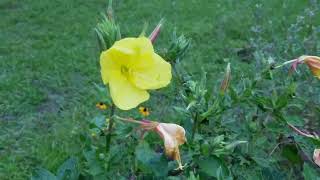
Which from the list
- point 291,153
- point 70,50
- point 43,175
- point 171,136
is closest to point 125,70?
point 171,136

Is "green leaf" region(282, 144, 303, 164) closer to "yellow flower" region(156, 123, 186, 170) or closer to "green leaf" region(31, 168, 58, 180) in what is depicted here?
"yellow flower" region(156, 123, 186, 170)

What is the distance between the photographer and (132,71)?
3.88ft

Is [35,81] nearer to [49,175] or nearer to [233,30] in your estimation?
[233,30]

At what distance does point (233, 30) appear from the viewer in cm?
507

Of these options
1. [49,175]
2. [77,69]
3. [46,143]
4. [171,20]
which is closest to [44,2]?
[171,20]

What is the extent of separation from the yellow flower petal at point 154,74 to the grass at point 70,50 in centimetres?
174

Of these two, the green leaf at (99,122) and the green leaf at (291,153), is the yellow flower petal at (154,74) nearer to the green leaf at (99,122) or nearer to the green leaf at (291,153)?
the green leaf at (99,122)

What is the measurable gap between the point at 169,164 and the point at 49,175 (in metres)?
0.27

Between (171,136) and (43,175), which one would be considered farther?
(43,175)

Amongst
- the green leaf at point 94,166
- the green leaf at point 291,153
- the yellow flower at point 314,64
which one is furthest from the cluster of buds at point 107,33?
the green leaf at point 291,153

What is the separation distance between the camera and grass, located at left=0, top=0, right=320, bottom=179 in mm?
3408

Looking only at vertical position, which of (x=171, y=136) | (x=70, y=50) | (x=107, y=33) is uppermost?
(x=107, y=33)

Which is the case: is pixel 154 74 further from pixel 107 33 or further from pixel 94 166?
pixel 94 166

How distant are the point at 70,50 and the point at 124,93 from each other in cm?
353
